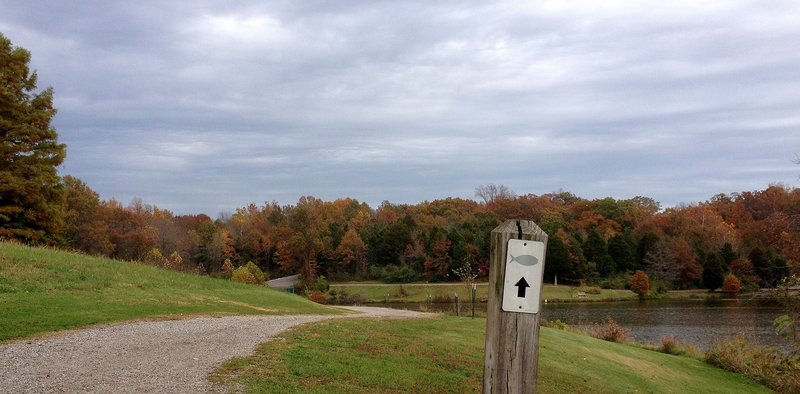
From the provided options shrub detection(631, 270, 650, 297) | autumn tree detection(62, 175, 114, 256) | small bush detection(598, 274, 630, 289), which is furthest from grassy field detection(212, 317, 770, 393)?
small bush detection(598, 274, 630, 289)

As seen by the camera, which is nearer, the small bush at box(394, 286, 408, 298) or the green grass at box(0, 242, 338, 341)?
the green grass at box(0, 242, 338, 341)

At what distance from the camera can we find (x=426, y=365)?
37.7ft

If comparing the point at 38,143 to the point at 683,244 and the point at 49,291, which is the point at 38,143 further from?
the point at 683,244

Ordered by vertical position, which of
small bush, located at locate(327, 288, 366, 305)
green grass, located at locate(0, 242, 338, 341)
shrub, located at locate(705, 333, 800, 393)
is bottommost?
small bush, located at locate(327, 288, 366, 305)

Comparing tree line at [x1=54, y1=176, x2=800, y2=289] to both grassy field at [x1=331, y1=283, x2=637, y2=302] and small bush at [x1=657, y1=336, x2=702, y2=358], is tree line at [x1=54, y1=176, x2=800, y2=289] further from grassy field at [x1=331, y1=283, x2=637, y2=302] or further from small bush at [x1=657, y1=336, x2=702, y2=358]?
small bush at [x1=657, y1=336, x2=702, y2=358]

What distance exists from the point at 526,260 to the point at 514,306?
0.27m

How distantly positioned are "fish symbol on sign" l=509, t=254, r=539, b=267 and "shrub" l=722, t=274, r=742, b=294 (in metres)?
74.1

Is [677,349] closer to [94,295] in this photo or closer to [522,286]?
[94,295]

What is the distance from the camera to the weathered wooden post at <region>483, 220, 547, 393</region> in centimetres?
343

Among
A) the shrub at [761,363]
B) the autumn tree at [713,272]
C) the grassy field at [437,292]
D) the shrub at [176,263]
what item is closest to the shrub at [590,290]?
the grassy field at [437,292]

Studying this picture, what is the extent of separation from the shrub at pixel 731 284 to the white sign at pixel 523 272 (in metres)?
74.0

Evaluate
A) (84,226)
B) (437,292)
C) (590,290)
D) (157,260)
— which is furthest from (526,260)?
(590,290)

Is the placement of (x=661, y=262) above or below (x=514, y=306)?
below

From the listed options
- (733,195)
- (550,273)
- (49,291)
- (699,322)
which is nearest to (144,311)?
(49,291)
